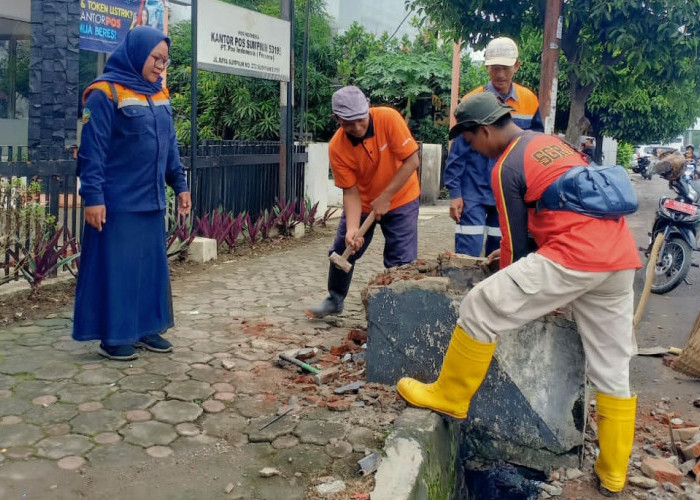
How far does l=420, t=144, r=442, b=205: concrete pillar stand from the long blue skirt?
38.8 ft

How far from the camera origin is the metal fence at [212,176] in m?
6.07

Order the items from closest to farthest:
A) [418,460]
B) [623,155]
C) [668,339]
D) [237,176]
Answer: [418,460] < [668,339] < [237,176] < [623,155]

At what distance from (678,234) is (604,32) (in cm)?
358

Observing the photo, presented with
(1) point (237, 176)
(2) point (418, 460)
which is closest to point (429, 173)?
(1) point (237, 176)

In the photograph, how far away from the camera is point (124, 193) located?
14.5ft

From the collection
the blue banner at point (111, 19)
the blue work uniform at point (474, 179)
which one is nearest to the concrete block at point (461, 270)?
the blue work uniform at point (474, 179)

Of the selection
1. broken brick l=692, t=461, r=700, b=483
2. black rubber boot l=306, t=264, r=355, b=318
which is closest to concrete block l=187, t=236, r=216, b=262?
black rubber boot l=306, t=264, r=355, b=318

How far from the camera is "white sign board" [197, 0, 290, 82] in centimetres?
812

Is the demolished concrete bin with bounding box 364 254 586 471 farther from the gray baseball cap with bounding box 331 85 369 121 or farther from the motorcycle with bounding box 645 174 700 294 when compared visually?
the motorcycle with bounding box 645 174 700 294

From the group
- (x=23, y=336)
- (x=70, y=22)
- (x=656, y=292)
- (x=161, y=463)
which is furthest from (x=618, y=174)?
(x=70, y=22)

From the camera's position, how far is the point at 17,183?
5.59 meters

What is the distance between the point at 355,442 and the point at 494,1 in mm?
8141

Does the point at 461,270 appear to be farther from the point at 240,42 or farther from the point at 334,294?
the point at 240,42

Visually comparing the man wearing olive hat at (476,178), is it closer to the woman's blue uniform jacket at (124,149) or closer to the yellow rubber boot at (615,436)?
the woman's blue uniform jacket at (124,149)
